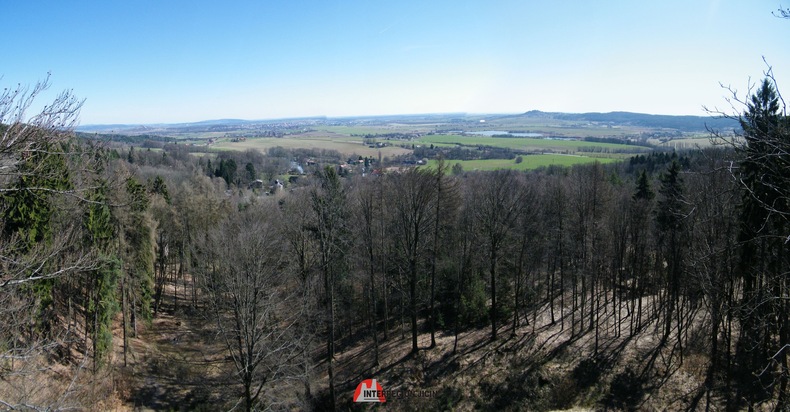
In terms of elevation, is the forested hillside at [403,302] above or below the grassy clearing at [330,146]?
below

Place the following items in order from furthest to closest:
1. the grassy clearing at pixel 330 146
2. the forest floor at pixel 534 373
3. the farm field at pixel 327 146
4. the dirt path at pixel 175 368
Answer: the grassy clearing at pixel 330 146 → the farm field at pixel 327 146 → the dirt path at pixel 175 368 → the forest floor at pixel 534 373

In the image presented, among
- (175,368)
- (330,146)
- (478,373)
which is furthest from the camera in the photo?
(330,146)

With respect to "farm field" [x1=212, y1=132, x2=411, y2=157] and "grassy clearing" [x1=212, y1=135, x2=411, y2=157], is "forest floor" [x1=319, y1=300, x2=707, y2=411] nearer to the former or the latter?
"farm field" [x1=212, y1=132, x2=411, y2=157]

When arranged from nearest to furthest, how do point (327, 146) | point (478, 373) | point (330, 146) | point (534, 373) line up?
point (534, 373) → point (478, 373) → point (330, 146) → point (327, 146)

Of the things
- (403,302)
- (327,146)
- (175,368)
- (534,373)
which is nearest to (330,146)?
(327,146)

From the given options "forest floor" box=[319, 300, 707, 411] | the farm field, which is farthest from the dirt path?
the farm field

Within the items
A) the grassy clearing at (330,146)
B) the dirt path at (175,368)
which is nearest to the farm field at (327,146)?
the grassy clearing at (330,146)

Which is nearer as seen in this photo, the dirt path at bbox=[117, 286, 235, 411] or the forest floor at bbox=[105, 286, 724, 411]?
the forest floor at bbox=[105, 286, 724, 411]

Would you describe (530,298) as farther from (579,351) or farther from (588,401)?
(588,401)

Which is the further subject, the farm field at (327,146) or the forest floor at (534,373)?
the farm field at (327,146)

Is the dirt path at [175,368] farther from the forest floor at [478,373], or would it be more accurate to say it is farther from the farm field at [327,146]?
the farm field at [327,146]

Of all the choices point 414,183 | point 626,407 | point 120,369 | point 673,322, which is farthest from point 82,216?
point 673,322

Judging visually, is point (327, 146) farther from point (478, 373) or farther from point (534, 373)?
point (534, 373)
